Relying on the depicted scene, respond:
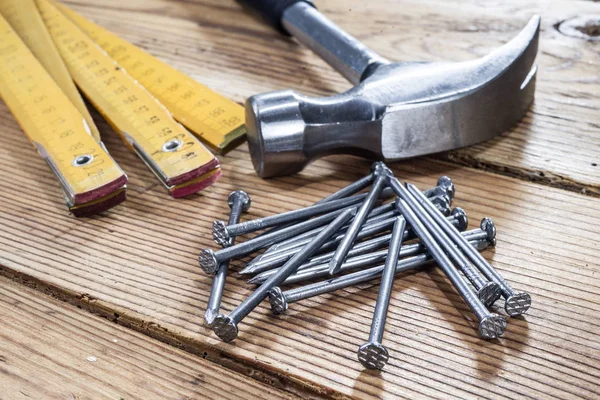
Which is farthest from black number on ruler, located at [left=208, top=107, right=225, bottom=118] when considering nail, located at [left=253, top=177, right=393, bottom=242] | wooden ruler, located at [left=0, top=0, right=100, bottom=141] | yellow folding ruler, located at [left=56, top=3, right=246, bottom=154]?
nail, located at [left=253, top=177, right=393, bottom=242]

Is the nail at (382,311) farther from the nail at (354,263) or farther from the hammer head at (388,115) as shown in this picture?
the hammer head at (388,115)

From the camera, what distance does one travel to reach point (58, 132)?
1.32 m

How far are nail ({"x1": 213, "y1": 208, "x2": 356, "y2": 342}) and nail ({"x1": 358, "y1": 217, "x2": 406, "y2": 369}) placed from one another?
0.28ft

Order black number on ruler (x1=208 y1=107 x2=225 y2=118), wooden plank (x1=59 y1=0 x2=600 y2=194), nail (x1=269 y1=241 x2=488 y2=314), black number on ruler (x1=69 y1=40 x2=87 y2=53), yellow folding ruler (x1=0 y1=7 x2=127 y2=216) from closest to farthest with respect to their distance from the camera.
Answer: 1. nail (x1=269 y1=241 x2=488 y2=314)
2. yellow folding ruler (x1=0 y1=7 x2=127 y2=216)
3. wooden plank (x1=59 y1=0 x2=600 y2=194)
4. black number on ruler (x1=208 y1=107 x2=225 y2=118)
5. black number on ruler (x1=69 y1=40 x2=87 y2=53)

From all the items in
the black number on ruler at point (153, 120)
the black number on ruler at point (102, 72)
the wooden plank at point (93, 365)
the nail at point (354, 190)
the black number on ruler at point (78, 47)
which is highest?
the black number on ruler at point (78, 47)

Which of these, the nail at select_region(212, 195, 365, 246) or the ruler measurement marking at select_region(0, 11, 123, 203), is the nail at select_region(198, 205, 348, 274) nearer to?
the nail at select_region(212, 195, 365, 246)

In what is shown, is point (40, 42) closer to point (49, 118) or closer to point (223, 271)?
point (49, 118)

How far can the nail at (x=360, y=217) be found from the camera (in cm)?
103

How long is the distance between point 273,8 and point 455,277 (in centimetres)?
89

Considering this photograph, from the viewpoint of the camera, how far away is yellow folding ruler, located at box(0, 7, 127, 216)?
1.20m

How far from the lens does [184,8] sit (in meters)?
1.92

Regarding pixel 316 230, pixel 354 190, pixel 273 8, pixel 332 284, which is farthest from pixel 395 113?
pixel 273 8

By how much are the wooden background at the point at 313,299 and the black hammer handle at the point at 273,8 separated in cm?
12

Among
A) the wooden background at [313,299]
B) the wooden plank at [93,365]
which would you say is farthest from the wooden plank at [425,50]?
the wooden plank at [93,365]
